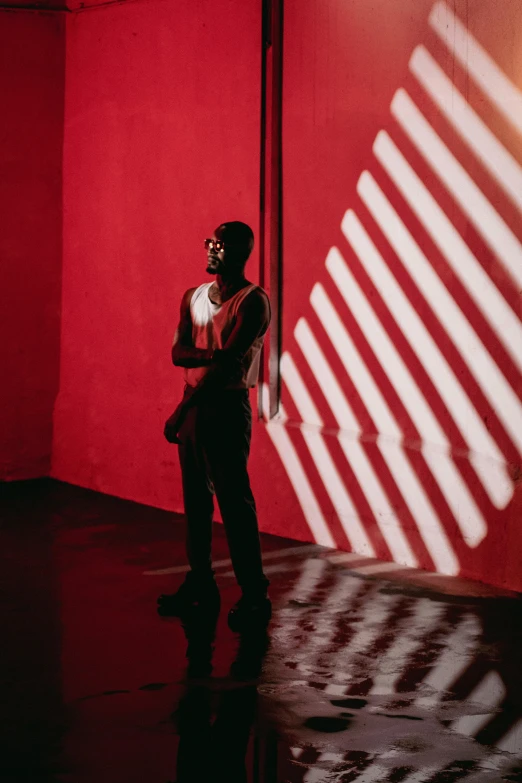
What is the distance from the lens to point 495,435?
19.3 ft

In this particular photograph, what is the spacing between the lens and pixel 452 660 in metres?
4.77

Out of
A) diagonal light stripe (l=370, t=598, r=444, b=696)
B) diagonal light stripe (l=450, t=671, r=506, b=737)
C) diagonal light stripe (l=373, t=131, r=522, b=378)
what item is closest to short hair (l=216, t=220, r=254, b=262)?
diagonal light stripe (l=373, t=131, r=522, b=378)

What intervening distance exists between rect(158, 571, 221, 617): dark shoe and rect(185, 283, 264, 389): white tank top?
0.92 meters

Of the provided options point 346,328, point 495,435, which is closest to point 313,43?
point 346,328

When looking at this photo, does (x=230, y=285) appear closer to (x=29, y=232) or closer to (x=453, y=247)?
(x=453, y=247)

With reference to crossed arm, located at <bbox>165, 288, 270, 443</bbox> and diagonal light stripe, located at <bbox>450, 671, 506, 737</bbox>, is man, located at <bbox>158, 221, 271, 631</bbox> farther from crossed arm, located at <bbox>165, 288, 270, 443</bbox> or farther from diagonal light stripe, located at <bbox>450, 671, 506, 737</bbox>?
diagonal light stripe, located at <bbox>450, 671, 506, 737</bbox>

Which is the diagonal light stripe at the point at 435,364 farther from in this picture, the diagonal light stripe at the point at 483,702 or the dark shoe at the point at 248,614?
the diagonal light stripe at the point at 483,702

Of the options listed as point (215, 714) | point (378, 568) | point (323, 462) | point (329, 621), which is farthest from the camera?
point (323, 462)

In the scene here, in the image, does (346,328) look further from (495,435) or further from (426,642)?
(426,642)

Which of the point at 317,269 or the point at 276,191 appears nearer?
the point at 317,269

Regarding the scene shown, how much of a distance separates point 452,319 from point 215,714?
8.83 feet

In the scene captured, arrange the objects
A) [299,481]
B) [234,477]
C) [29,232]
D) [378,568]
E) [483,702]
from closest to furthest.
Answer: [483,702], [234,477], [378,568], [299,481], [29,232]

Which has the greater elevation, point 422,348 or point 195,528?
point 422,348

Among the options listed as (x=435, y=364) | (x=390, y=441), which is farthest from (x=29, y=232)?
(x=435, y=364)
